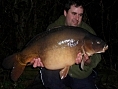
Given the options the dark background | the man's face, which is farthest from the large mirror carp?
the dark background

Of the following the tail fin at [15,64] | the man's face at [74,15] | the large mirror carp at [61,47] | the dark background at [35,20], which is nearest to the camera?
the large mirror carp at [61,47]

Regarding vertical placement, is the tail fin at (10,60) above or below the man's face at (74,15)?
below

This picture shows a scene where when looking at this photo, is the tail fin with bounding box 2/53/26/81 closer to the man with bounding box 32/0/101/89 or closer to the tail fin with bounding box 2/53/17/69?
the tail fin with bounding box 2/53/17/69

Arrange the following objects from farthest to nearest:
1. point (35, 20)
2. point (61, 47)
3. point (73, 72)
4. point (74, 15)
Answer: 1. point (35, 20)
2. point (73, 72)
3. point (74, 15)
4. point (61, 47)

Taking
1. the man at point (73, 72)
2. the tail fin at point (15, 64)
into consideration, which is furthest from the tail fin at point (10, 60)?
the man at point (73, 72)

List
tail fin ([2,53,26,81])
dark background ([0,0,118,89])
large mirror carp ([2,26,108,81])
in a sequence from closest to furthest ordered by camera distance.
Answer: large mirror carp ([2,26,108,81]), tail fin ([2,53,26,81]), dark background ([0,0,118,89])

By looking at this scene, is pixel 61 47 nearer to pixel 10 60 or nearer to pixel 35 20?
pixel 10 60

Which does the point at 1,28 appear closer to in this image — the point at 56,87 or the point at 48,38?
the point at 56,87

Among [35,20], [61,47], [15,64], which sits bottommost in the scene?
[35,20]

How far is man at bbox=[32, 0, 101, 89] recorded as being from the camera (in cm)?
329

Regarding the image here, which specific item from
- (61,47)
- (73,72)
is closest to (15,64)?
(61,47)

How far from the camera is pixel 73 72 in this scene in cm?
345

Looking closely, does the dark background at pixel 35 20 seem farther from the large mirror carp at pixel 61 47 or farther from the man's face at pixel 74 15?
the large mirror carp at pixel 61 47

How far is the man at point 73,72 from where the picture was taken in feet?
10.8
